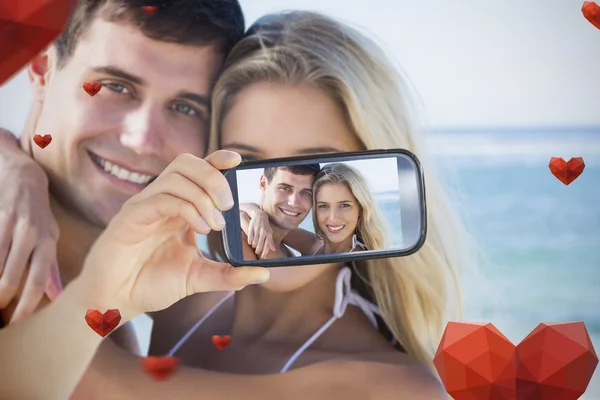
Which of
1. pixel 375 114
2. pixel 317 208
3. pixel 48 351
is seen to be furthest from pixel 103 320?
pixel 375 114

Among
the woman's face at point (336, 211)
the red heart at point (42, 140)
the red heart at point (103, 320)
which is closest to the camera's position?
the woman's face at point (336, 211)

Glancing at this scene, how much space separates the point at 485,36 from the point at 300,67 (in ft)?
0.87

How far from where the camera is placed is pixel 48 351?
0.99m

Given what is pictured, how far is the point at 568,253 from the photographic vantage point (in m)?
0.99

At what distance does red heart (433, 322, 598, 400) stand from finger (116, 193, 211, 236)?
32 centimetres

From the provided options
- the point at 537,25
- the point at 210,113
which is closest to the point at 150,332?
the point at 210,113

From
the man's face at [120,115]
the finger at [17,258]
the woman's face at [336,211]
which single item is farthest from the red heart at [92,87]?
the woman's face at [336,211]

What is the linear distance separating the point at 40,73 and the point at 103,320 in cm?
39

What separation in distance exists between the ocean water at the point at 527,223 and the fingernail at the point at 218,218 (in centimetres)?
37

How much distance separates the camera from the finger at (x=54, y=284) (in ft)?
3.32

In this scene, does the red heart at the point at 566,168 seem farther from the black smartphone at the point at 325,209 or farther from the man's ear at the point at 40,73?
the man's ear at the point at 40,73

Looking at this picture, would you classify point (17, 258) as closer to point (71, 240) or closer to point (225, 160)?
point (71, 240)

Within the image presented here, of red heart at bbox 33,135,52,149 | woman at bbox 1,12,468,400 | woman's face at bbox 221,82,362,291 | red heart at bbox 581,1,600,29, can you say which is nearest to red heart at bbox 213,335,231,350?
woman at bbox 1,12,468,400

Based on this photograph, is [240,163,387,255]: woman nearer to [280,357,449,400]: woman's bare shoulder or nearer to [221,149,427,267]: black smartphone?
[221,149,427,267]: black smartphone
